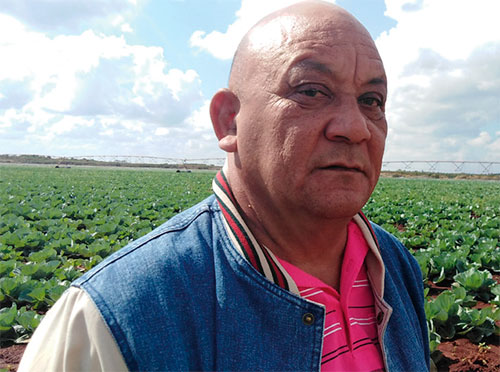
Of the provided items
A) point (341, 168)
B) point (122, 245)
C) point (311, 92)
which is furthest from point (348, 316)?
point (122, 245)

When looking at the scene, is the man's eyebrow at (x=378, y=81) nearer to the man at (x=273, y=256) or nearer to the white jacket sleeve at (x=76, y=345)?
the man at (x=273, y=256)

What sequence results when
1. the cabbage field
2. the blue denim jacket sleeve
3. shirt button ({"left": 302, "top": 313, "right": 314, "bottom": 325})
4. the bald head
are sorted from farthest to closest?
the cabbage field, the blue denim jacket sleeve, the bald head, shirt button ({"left": 302, "top": 313, "right": 314, "bottom": 325})

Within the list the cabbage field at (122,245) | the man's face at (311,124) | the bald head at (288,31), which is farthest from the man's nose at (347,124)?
the cabbage field at (122,245)

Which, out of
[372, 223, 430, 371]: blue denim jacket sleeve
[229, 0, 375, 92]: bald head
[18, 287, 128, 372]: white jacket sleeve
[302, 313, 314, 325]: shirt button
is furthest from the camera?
[372, 223, 430, 371]: blue denim jacket sleeve

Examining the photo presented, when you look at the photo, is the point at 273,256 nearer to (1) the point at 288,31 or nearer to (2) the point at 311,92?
(2) the point at 311,92

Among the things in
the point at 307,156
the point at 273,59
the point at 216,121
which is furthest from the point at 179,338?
the point at 273,59

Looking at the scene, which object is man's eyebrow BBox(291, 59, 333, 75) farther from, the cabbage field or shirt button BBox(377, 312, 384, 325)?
the cabbage field

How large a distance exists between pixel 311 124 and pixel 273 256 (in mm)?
436

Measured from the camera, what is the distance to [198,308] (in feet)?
3.51

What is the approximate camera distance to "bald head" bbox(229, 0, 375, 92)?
1.26 metres

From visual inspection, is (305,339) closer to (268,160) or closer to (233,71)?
(268,160)

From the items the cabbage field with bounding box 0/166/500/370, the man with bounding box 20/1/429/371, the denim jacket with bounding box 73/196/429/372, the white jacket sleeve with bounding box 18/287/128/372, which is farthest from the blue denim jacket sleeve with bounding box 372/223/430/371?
the cabbage field with bounding box 0/166/500/370

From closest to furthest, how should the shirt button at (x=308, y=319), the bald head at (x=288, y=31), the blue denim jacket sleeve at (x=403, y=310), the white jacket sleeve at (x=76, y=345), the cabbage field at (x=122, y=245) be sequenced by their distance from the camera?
the white jacket sleeve at (x=76, y=345) < the shirt button at (x=308, y=319) < the bald head at (x=288, y=31) < the blue denim jacket sleeve at (x=403, y=310) < the cabbage field at (x=122, y=245)

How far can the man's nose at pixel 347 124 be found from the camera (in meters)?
1.19
